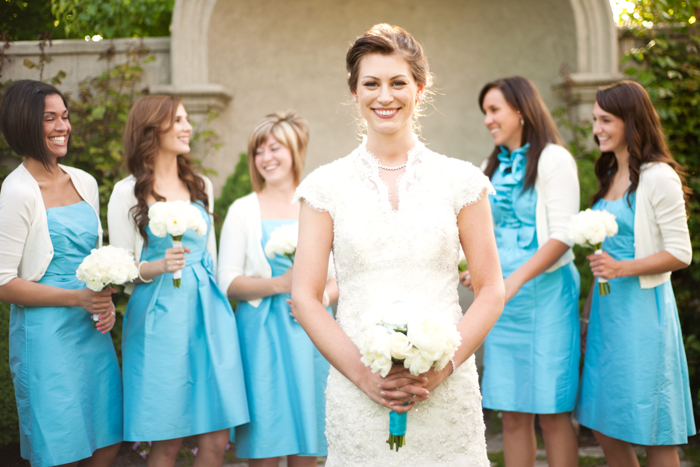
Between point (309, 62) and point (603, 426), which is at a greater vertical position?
point (309, 62)

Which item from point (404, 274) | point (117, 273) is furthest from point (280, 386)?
point (404, 274)

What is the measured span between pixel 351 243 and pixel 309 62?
4910 millimetres

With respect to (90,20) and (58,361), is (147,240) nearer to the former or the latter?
(58,361)

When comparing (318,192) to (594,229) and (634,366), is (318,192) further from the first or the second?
(634,366)

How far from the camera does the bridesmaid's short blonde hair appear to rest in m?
3.79

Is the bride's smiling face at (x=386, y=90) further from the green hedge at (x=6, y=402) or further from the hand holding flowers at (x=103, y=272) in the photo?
the green hedge at (x=6, y=402)

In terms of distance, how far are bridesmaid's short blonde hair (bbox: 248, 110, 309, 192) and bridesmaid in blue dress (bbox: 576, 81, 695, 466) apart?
1886 millimetres

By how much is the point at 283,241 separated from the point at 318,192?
0.98 m

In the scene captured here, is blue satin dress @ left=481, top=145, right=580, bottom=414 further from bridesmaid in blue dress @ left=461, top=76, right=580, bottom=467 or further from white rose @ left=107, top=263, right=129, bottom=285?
white rose @ left=107, top=263, right=129, bottom=285

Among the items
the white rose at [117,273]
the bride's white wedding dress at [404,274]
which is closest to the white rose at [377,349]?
the bride's white wedding dress at [404,274]

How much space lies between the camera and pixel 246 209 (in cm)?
366

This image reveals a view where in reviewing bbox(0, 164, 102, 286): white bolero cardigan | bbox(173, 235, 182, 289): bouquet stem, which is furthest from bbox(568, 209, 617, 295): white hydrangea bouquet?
bbox(0, 164, 102, 286): white bolero cardigan

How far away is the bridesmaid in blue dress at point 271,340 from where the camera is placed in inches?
132

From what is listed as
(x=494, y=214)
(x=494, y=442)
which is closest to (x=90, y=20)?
(x=494, y=214)
